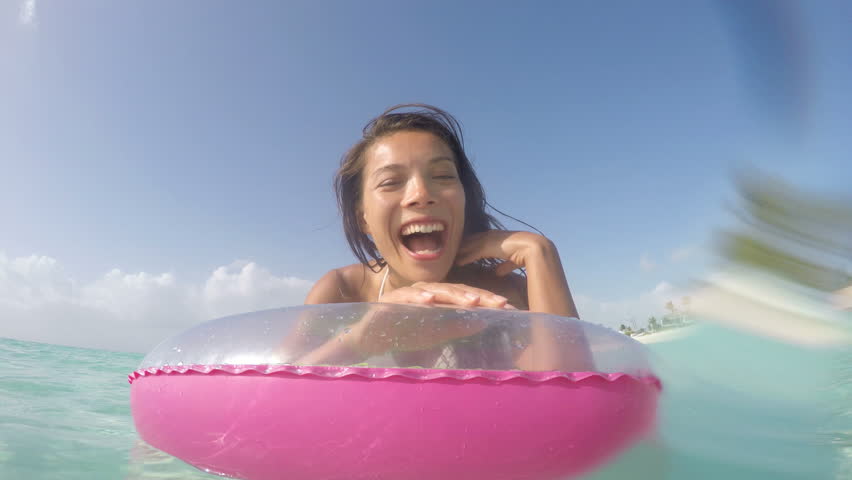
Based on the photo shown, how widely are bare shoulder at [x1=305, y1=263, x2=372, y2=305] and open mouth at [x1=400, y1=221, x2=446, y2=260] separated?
1.43ft

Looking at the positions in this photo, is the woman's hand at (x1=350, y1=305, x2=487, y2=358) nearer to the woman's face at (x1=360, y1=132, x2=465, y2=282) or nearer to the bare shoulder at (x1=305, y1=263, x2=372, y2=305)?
the woman's face at (x1=360, y1=132, x2=465, y2=282)

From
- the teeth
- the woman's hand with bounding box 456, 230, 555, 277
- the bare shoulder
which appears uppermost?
the teeth

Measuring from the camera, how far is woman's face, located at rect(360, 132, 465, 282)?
2.45 meters

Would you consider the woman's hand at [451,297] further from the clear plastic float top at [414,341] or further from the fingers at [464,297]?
the clear plastic float top at [414,341]

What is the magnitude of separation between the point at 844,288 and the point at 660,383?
4.51m

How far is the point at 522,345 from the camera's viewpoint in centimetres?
135

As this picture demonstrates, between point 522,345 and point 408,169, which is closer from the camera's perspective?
point 522,345

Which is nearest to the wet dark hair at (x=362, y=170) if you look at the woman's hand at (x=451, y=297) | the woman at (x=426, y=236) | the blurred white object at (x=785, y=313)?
the woman at (x=426, y=236)

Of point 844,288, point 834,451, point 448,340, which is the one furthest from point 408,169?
point 844,288

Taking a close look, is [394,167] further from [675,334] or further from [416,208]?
[675,334]

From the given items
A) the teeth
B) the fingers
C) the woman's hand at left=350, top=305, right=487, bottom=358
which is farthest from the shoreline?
the woman's hand at left=350, top=305, right=487, bottom=358

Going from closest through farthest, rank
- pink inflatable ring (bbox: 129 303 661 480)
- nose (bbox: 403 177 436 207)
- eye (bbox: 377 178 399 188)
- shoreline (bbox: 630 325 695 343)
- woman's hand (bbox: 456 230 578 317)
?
pink inflatable ring (bbox: 129 303 661 480) < woman's hand (bbox: 456 230 578 317) < nose (bbox: 403 177 436 207) < eye (bbox: 377 178 399 188) < shoreline (bbox: 630 325 695 343)

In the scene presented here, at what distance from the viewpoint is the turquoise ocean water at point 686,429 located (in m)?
1.67

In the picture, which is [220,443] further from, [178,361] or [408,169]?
[408,169]
